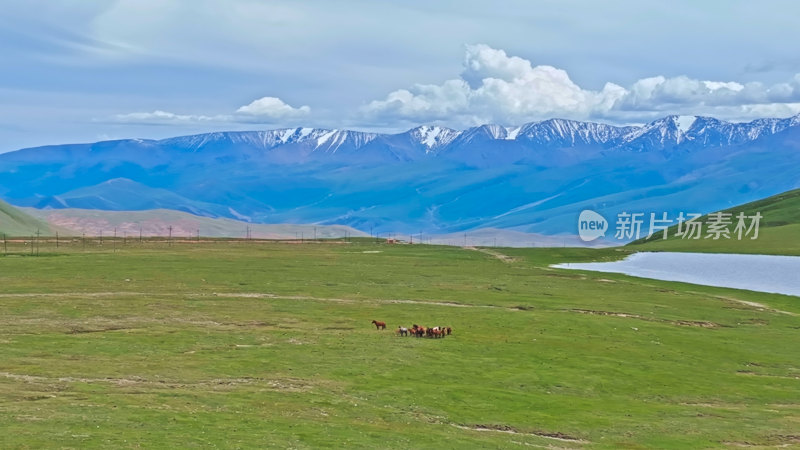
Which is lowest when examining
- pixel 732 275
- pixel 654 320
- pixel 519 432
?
pixel 519 432

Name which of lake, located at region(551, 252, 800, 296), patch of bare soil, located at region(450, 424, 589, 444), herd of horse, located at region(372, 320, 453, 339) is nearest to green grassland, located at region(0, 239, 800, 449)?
patch of bare soil, located at region(450, 424, 589, 444)

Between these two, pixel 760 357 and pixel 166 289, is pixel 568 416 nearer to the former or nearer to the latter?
pixel 760 357

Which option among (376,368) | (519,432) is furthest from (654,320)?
(519,432)

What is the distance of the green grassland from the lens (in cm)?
4438

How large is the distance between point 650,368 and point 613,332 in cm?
1876

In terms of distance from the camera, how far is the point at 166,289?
11225 centimetres

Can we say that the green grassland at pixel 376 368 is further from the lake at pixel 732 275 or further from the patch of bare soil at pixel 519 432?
the lake at pixel 732 275

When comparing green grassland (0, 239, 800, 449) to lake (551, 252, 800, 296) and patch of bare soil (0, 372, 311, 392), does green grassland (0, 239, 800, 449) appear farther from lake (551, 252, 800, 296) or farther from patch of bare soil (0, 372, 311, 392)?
lake (551, 252, 800, 296)

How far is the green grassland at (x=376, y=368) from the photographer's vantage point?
4438 cm

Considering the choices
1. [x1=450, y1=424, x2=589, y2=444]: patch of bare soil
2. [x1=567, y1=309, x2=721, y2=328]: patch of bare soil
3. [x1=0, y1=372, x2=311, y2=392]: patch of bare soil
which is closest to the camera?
[x1=450, y1=424, x2=589, y2=444]: patch of bare soil

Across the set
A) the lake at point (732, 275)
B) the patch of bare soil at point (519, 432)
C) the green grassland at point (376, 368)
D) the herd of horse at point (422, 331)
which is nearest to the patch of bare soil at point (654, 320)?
the green grassland at point (376, 368)

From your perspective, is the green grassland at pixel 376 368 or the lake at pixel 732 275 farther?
the lake at pixel 732 275

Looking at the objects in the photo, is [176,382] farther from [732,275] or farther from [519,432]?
[732,275]

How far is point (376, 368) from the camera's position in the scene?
6256 centimetres
